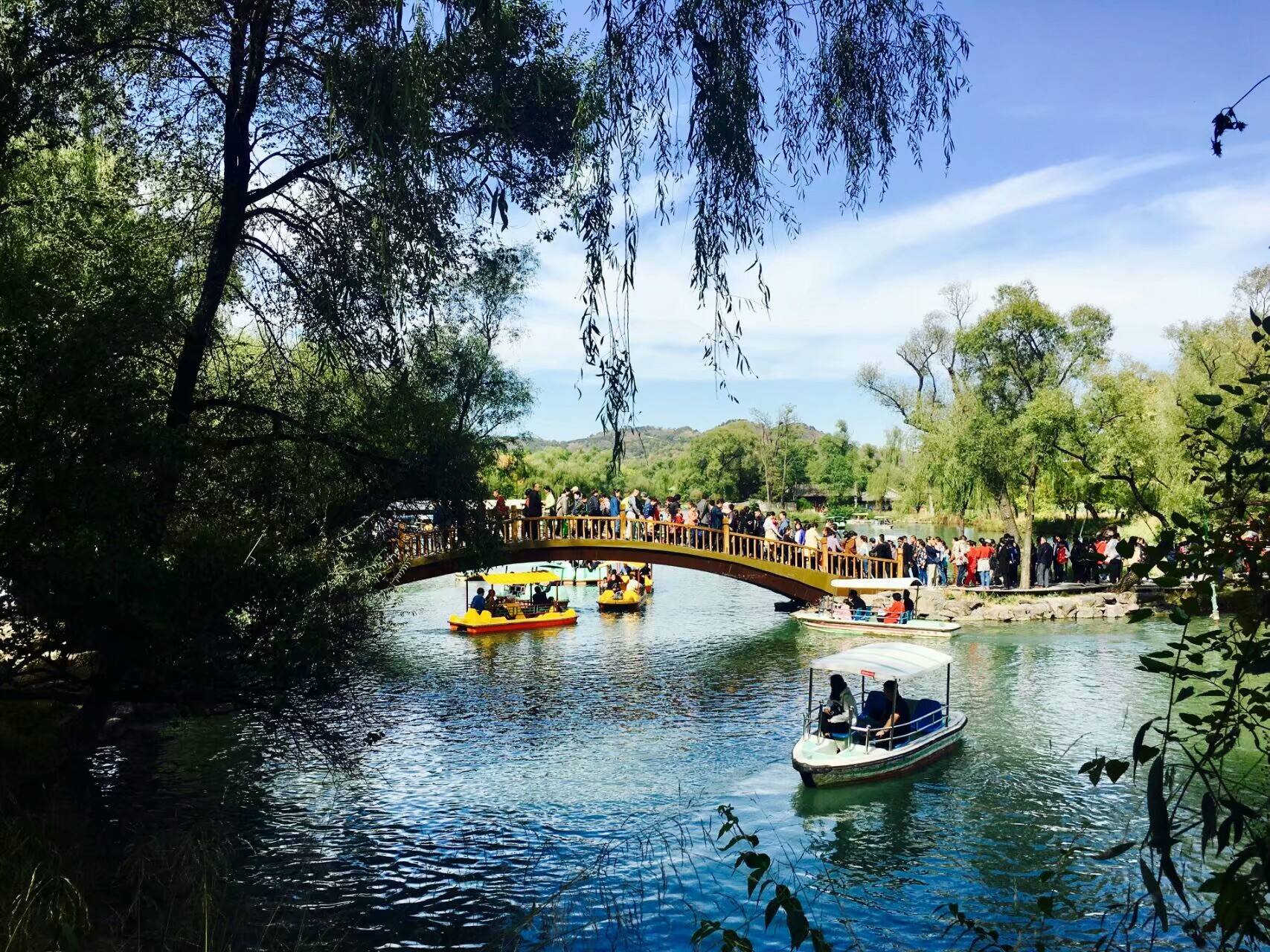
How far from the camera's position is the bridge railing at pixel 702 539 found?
2995 cm

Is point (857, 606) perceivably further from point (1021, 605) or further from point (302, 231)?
point (302, 231)

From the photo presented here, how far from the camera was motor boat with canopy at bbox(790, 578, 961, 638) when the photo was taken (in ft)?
91.2

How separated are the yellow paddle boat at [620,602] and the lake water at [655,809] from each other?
10.8 m

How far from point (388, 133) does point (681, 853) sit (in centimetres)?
936

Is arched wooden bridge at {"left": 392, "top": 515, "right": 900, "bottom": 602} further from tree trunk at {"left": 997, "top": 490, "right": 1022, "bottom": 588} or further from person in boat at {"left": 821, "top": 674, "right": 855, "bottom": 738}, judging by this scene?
person in boat at {"left": 821, "top": 674, "right": 855, "bottom": 738}

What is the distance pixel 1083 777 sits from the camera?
14.8m

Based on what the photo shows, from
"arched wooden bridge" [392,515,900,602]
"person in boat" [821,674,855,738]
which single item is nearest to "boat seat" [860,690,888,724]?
"person in boat" [821,674,855,738]

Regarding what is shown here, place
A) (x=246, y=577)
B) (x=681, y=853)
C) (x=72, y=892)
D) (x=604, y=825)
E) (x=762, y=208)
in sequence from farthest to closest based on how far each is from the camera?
(x=604, y=825) < (x=681, y=853) < (x=246, y=577) < (x=72, y=892) < (x=762, y=208)

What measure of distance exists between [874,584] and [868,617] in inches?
57.2

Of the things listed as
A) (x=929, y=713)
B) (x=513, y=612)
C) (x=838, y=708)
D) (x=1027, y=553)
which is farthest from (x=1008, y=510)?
(x=838, y=708)

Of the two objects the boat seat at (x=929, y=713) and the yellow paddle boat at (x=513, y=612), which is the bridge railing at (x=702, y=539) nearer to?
the yellow paddle boat at (x=513, y=612)

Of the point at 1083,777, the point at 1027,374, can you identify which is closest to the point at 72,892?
the point at 1083,777

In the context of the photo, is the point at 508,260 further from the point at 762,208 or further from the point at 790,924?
the point at 790,924

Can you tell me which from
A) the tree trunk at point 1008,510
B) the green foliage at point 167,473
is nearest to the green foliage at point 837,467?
the tree trunk at point 1008,510
